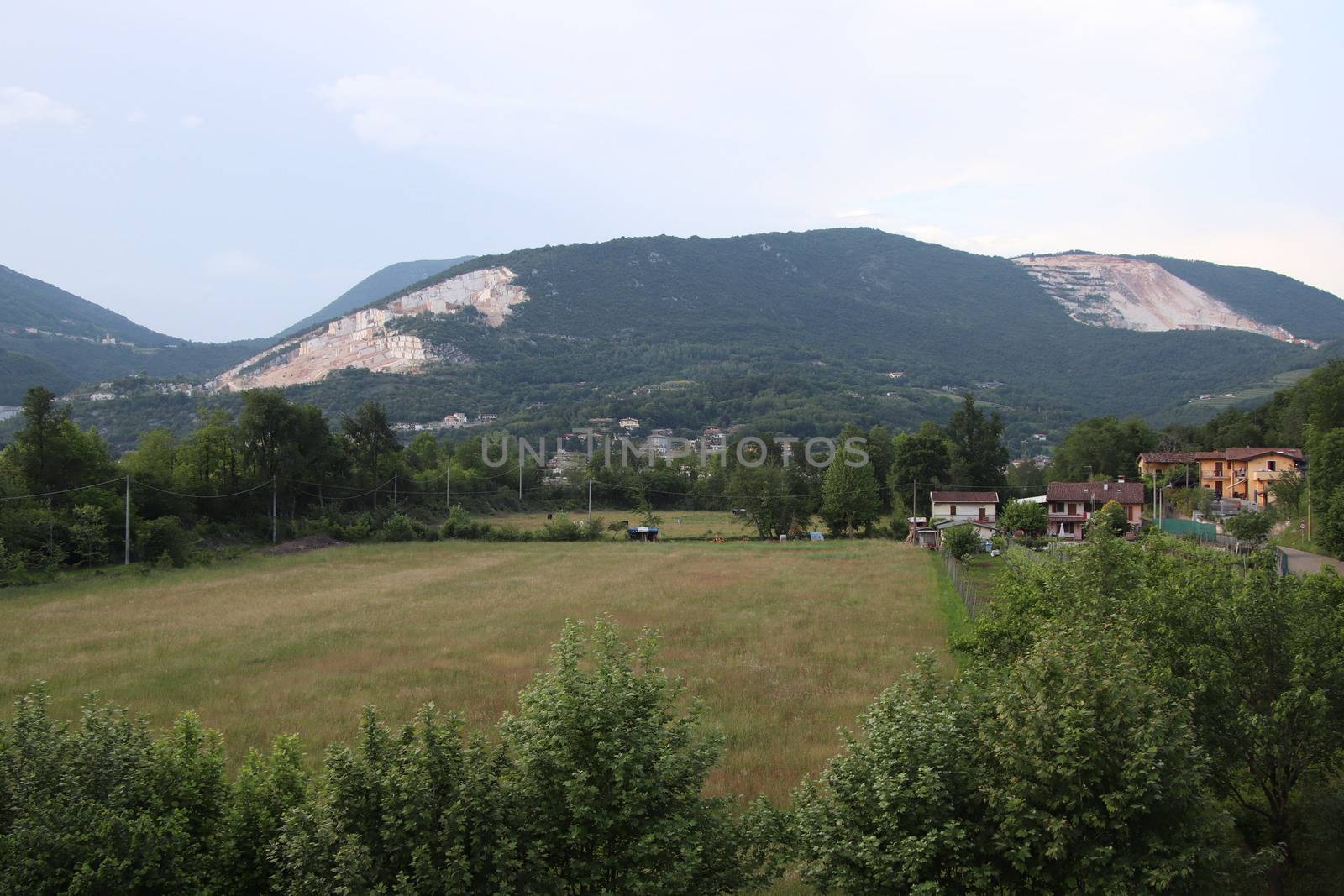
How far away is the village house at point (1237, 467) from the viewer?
6662cm

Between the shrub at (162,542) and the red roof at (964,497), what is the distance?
55.2 metres

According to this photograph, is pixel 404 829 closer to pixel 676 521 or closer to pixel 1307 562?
pixel 1307 562

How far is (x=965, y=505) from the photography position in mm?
71438

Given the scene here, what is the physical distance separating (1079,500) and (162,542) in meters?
64.3

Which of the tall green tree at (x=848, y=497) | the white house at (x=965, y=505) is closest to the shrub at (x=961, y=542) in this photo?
the tall green tree at (x=848, y=497)

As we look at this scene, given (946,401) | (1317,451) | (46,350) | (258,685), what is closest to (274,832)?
(258,685)

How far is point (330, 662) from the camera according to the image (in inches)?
882

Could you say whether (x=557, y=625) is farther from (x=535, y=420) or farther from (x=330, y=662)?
(x=535, y=420)

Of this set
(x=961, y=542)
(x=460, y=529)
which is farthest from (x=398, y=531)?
(x=961, y=542)

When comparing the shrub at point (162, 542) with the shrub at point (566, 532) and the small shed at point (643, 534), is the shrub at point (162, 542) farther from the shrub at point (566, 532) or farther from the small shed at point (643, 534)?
the small shed at point (643, 534)

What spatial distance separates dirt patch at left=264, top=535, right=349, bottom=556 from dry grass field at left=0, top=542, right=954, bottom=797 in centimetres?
423

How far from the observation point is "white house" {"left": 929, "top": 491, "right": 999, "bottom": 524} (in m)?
71.2

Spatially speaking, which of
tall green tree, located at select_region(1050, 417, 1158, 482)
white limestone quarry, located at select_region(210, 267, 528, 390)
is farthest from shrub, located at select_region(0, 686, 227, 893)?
white limestone quarry, located at select_region(210, 267, 528, 390)

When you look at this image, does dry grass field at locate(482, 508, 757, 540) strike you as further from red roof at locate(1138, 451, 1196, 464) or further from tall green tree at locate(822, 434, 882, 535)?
red roof at locate(1138, 451, 1196, 464)
